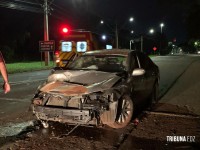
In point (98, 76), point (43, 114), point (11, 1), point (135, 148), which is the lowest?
point (135, 148)

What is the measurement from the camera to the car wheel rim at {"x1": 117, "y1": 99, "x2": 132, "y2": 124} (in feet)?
20.9

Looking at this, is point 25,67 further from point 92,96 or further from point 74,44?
point 92,96

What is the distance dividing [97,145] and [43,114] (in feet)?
4.25

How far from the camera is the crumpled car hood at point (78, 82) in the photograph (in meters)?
5.87

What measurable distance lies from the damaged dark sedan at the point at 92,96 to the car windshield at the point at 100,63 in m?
0.02

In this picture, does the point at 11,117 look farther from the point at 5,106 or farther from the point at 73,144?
the point at 73,144

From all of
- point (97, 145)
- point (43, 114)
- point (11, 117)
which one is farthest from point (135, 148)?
point (11, 117)

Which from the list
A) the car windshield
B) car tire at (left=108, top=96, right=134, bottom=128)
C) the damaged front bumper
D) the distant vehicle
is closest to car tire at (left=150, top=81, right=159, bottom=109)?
the car windshield

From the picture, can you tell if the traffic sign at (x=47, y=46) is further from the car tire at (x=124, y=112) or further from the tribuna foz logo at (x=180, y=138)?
the tribuna foz logo at (x=180, y=138)

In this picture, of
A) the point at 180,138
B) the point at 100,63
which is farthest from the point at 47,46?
the point at 180,138

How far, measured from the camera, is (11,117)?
24.6 feet

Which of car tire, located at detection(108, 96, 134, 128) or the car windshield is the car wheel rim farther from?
the car windshield

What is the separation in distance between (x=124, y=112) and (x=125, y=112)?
0.14 ft

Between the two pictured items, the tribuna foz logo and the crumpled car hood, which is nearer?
the tribuna foz logo
